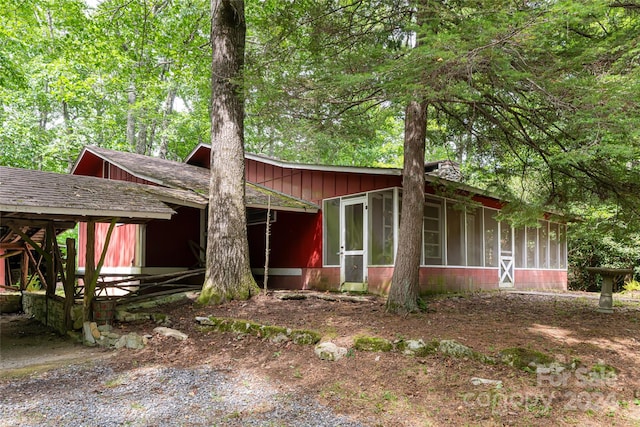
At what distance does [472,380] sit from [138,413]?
3112 mm

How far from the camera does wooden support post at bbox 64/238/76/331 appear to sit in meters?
7.48

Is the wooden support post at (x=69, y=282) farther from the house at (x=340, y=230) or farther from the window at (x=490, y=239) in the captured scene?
the window at (x=490, y=239)

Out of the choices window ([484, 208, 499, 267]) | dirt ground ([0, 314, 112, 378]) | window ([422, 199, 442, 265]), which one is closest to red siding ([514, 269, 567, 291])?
window ([484, 208, 499, 267])

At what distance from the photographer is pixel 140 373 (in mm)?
5113

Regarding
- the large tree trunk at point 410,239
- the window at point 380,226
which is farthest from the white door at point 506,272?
the large tree trunk at point 410,239

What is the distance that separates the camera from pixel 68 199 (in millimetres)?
6660

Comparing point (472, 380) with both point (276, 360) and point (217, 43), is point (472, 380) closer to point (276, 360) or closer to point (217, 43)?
point (276, 360)

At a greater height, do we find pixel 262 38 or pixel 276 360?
pixel 262 38

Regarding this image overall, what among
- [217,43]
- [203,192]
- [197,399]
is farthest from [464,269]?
[197,399]

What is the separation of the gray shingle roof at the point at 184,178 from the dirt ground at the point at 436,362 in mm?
3336

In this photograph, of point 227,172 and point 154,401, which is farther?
point 227,172

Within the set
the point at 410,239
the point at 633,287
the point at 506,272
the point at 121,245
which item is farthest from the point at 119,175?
the point at 633,287

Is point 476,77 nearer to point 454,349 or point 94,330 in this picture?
point 454,349

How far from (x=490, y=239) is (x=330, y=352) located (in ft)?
29.1
